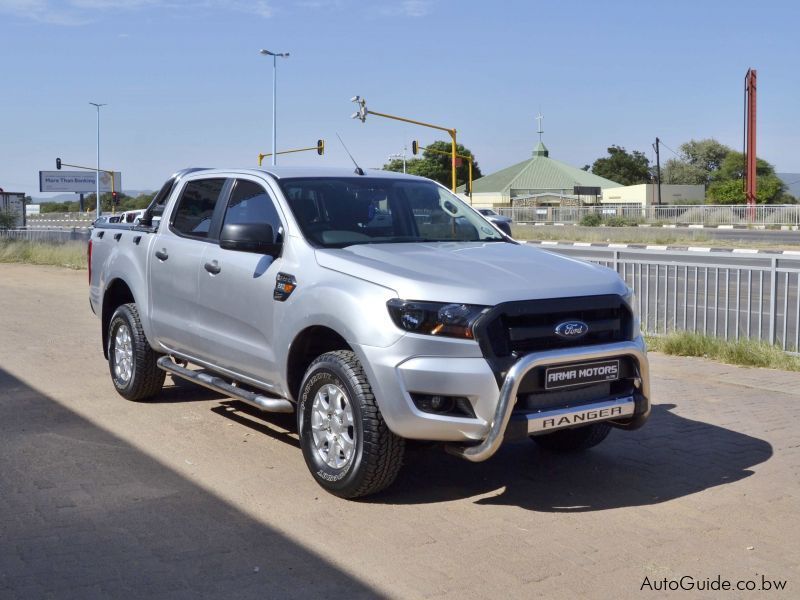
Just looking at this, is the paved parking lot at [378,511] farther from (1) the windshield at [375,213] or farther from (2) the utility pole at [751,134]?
(2) the utility pole at [751,134]

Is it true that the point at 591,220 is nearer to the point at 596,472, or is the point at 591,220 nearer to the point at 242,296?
the point at 596,472

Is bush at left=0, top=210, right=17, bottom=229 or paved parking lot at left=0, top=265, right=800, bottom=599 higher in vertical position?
bush at left=0, top=210, right=17, bottom=229

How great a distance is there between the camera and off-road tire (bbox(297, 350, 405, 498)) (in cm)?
533

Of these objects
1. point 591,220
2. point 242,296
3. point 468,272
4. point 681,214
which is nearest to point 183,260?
point 242,296

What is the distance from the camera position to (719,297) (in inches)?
435

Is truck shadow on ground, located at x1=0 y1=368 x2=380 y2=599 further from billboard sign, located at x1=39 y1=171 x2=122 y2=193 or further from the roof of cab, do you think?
billboard sign, located at x1=39 y1=171 x2=122 y2=193

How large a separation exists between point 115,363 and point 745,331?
21.5 ft

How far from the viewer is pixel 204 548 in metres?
4.82

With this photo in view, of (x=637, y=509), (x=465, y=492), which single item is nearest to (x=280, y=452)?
(x=465, y=492)

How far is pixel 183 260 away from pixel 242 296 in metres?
0.95

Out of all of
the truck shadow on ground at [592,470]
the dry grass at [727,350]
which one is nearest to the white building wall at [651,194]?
the dry grass at [727,350]

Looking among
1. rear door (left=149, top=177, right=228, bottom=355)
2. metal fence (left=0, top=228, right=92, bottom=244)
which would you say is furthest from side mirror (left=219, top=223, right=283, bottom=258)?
metal fence (left=0, top=228, right=92, bottom=244)

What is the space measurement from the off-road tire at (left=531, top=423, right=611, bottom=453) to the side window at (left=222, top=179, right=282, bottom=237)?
226cm

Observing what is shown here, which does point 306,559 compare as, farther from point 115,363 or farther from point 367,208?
point 115,363
